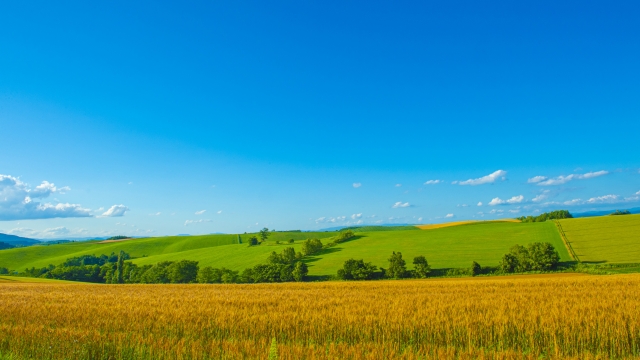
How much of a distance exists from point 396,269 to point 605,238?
143ft

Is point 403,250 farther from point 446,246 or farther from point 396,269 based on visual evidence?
point 396,269

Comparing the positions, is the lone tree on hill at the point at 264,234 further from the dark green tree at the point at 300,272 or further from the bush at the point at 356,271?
the bush at the point at 356,271

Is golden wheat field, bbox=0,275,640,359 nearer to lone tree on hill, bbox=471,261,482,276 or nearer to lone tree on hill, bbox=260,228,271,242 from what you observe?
lone tree on hill, bbox=471,261,482,276

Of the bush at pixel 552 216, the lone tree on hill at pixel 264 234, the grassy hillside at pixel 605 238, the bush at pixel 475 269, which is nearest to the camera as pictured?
the bush at pixel 475 269

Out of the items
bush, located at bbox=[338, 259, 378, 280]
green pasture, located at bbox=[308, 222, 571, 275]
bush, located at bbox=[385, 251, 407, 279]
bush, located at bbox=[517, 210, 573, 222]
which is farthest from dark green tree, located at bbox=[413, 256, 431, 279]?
bush, located at bbox=[517, 210, 573, 222]

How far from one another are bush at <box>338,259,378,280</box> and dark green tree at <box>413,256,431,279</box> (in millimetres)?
7628

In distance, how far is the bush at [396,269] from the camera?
6232cm

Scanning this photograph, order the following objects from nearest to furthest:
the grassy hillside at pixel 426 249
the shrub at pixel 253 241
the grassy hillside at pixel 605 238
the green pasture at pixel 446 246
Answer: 1. the grassy hillside at pixel 605 238
2. the green pasture at pixel 446 246
3. the grassy hillside at pixel 426 249
4. the shrub at pixel 253 241

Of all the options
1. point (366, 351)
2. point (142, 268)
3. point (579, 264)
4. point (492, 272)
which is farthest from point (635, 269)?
point (142, 268)

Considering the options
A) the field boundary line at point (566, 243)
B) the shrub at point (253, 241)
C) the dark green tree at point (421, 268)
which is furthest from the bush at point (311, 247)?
the field boundary line at point (566, 243)

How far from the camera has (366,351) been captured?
6570mm

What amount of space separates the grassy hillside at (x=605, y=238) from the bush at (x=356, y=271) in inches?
1369

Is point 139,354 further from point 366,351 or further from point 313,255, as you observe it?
point 313,255

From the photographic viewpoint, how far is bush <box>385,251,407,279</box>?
62.3m
